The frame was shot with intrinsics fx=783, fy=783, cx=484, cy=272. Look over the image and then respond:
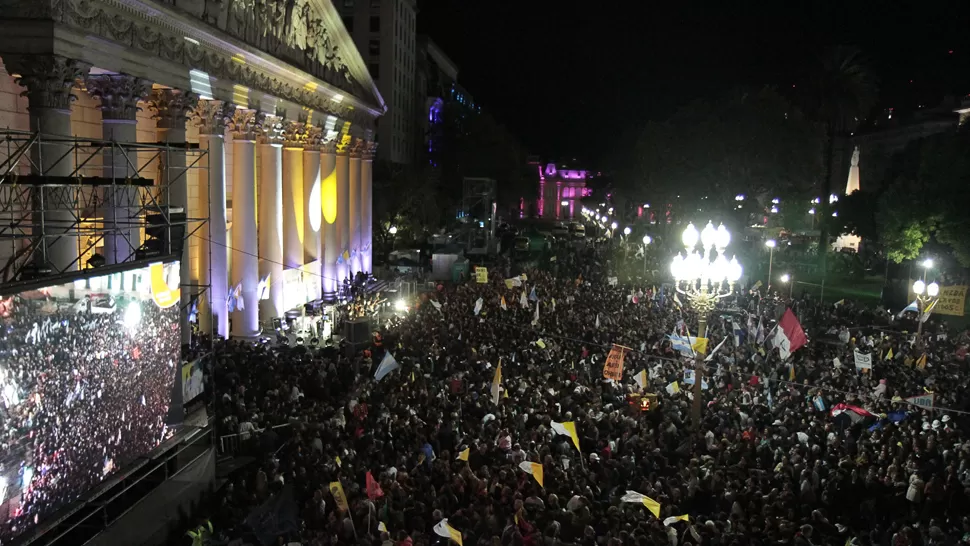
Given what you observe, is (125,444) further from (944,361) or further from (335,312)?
(944,361)

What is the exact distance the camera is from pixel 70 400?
928 cm

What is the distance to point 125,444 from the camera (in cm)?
1044

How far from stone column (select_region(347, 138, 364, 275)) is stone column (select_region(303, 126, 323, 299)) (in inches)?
169

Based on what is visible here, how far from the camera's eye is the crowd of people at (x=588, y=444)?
981 cm

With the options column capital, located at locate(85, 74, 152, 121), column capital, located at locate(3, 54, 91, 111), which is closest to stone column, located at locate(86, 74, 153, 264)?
column capital, located at locate(85, 74, 152, 121)

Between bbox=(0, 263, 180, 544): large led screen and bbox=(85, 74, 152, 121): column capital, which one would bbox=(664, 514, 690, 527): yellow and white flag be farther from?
bbox=(85, 74, 152, 121): column capital

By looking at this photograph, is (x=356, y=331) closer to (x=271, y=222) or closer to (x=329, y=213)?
(x=271, y=222)

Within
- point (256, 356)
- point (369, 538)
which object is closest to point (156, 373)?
point (369, 538)

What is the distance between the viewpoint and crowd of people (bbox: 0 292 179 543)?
8.33 m

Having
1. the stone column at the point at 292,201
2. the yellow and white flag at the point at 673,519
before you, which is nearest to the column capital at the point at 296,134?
the stone column at the point at 292,201

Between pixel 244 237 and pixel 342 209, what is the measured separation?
420 inches

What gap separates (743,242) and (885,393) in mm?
34625

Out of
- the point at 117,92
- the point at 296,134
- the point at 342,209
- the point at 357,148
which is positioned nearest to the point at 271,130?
the point at 296,134

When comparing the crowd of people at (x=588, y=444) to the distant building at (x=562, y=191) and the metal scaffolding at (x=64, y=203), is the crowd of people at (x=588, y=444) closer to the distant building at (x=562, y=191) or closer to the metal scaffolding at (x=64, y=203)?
the metal scaffolding at (x=64, y=203)
